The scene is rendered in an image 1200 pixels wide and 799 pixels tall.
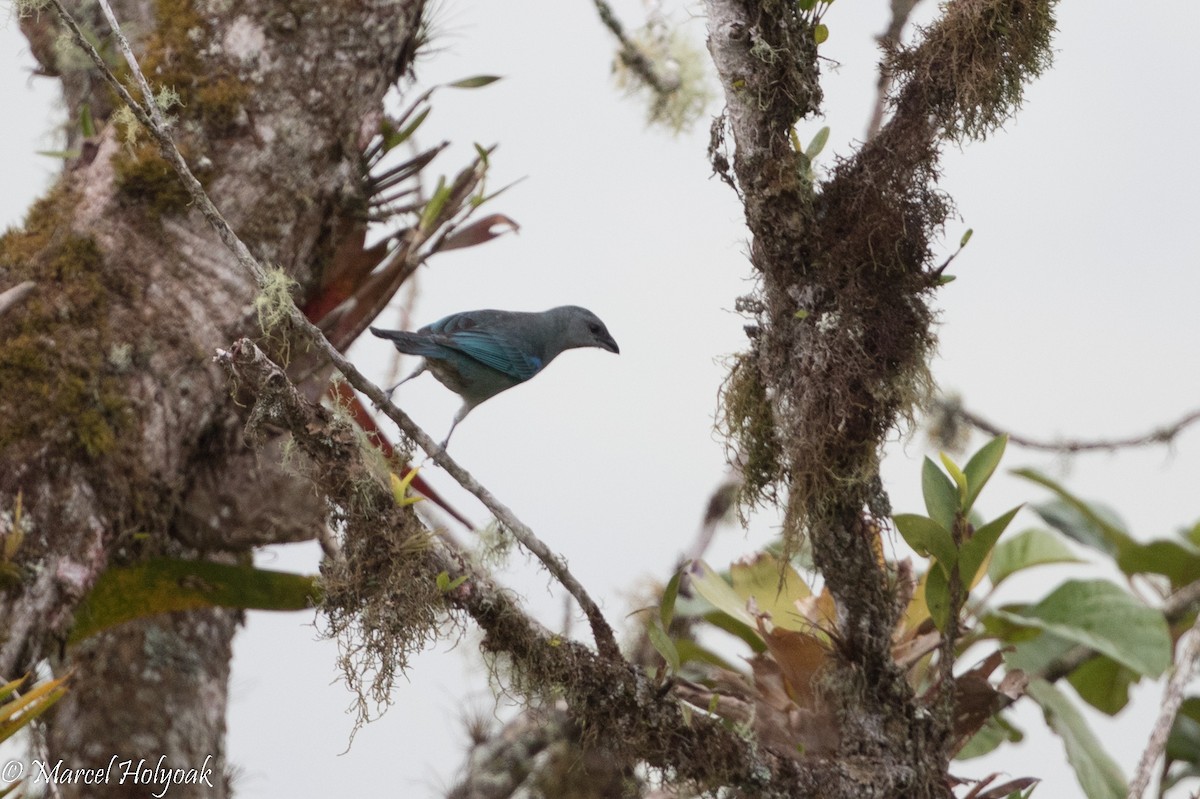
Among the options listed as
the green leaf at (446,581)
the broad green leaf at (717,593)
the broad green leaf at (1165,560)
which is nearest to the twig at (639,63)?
the broad green leaf at (717,593)

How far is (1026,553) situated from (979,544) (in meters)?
1.36

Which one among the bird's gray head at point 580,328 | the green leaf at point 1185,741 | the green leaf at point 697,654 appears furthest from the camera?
the bird's gray head at point 580,328

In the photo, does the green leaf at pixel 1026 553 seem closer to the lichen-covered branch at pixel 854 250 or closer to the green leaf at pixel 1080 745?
the green leaf at pixel 1080 745

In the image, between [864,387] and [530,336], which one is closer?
[864,387]

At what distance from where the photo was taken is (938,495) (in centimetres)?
244

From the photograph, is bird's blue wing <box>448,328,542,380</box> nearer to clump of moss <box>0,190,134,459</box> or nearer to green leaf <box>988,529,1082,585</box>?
clump of moss <box>0,190,134,459</box>

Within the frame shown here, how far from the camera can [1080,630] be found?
10.9 ft

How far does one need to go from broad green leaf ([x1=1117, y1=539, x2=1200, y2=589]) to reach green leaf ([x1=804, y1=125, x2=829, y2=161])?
2.37 m

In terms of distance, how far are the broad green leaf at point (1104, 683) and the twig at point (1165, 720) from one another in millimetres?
1456

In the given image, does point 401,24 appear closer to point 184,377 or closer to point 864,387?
point 184,377

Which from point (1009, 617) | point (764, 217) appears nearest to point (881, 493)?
point (764, 217)

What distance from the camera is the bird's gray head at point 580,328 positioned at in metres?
4.34

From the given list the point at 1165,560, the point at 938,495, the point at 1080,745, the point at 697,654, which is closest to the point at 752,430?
the point at 938,495

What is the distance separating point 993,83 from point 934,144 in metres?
0.15
